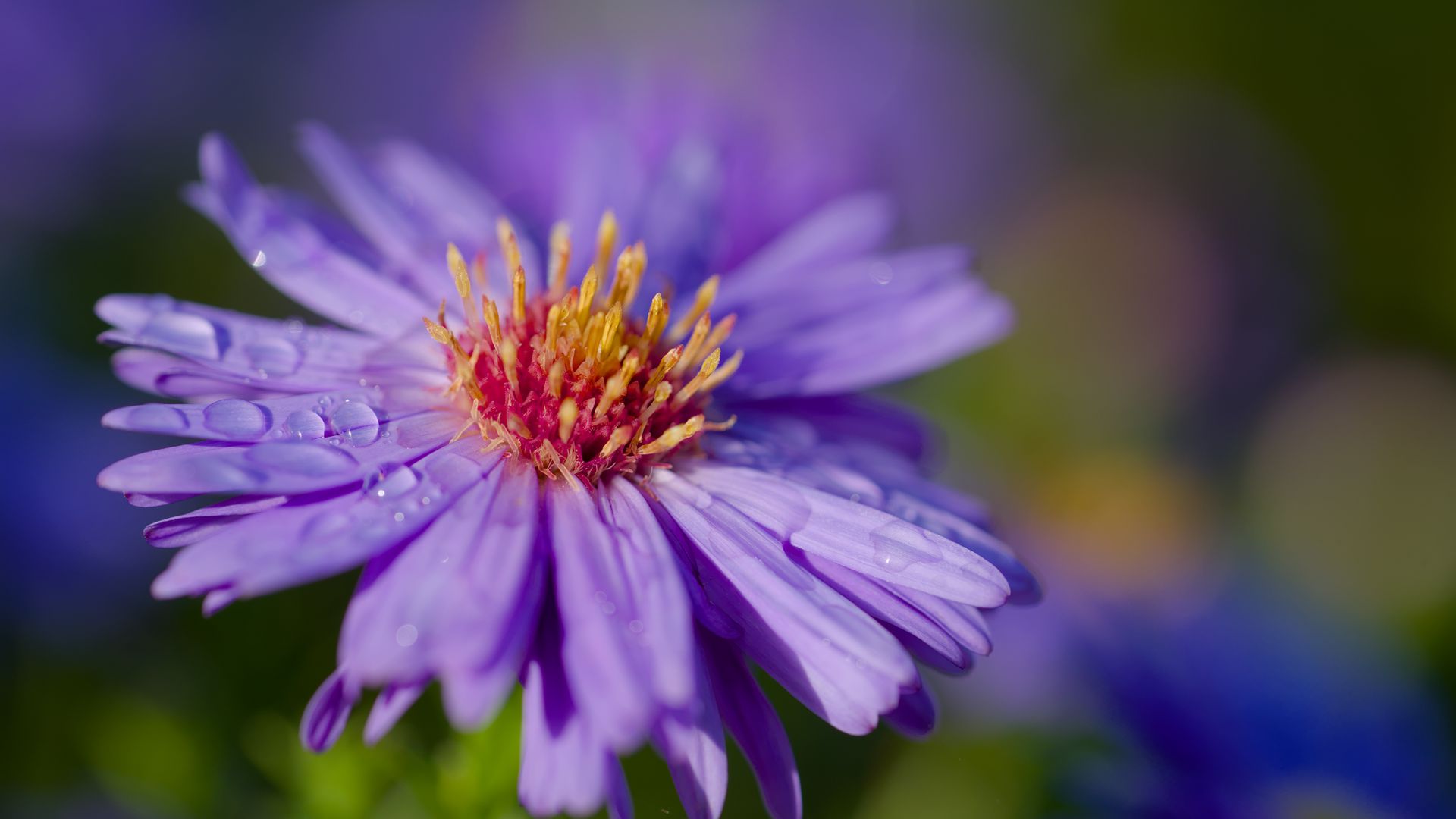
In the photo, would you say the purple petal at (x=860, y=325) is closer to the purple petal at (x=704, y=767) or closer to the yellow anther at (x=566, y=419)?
the yellow anther at (x=566, y=419)

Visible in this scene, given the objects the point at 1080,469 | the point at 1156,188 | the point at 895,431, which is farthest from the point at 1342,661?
the point at 1156,188

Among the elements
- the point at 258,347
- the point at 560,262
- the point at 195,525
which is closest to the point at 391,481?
the point at 195,525

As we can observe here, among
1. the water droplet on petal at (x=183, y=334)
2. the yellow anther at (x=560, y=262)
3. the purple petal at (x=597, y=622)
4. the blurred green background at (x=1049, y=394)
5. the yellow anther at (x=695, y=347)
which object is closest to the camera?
the purple petal at (x=597, y=622)

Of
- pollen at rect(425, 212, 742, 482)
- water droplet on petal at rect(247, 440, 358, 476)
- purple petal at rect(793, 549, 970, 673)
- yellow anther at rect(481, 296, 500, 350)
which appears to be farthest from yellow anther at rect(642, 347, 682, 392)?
water droplet on petal at rect(247, 440, 358, 476)

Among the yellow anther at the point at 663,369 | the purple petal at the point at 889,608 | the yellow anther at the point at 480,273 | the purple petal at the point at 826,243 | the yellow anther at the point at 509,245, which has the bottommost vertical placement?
the purple petal at the point at 889,608

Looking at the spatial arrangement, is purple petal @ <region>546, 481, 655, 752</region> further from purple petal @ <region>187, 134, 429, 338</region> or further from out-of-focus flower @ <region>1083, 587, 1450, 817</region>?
out-of-focus flower @ <region>1083, 587, 1450, 817</region>

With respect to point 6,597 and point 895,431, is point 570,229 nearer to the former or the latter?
point 895,431

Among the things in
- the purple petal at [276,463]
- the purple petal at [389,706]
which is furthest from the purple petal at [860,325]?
the purple petal at [389,706]

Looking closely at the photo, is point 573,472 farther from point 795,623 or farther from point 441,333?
point 795,623
